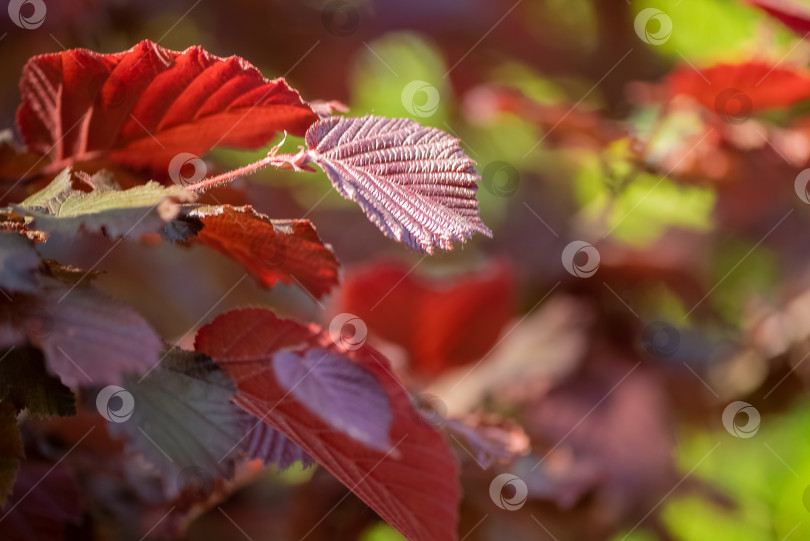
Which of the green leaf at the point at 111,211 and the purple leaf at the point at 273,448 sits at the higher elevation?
the green leaf at the point at 111,211

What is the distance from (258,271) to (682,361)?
0.73 meters

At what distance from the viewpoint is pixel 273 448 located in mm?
408

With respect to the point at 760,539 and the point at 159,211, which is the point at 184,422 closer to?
the point at 159,211

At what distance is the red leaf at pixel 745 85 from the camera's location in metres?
0.72

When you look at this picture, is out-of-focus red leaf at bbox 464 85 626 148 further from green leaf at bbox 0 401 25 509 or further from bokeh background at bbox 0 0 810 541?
green leaf at bbox 0 401 25 509

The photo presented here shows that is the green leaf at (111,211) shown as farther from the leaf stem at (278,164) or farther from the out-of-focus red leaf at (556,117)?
the out-of-focus red leaf at (556,117)

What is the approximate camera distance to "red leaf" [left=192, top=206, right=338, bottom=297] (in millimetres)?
372

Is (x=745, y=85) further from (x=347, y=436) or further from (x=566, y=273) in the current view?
(x=347, y=436)

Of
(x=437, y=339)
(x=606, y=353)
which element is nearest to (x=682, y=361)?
(x=606, y=353)

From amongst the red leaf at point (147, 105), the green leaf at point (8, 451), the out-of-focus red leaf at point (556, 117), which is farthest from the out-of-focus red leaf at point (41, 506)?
the out-of-focus red leaf at point (556, 117)

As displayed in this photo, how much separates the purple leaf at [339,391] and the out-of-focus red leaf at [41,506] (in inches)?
8.2

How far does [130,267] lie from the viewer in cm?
102

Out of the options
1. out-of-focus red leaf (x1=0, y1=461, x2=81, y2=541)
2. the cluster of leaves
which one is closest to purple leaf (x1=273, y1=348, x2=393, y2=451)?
the cluster of leaves

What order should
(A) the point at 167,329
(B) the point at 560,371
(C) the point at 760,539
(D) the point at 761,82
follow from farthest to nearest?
(C) the point at 760,539 < (A) the point at 167,329 < (B) the point at 560,371 < (D) the point at 761,82
